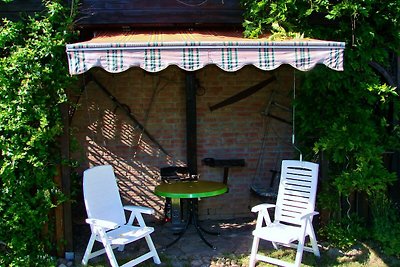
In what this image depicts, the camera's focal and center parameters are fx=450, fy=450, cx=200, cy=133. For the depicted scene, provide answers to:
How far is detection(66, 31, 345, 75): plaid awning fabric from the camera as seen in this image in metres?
5.08

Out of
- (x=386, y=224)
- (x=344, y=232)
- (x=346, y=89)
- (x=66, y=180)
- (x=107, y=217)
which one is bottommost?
(x=344, y=232)

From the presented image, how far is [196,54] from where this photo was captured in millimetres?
5156

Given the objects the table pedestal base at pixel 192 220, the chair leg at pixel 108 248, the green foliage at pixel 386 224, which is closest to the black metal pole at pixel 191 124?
the table pedestal base at pixel 192 220

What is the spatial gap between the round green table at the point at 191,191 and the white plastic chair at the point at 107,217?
1.33 feet

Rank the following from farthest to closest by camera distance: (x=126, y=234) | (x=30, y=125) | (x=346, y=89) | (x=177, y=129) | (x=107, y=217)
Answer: (x=177, y=129) < (x=346, y=89) < (x=107, y=217) < (x=126, y=234) < (x=30, y=125)

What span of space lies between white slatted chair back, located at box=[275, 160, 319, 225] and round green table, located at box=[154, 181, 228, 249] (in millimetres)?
846

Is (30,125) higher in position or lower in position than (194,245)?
higher

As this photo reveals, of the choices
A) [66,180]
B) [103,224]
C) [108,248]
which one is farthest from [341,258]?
[66,180]

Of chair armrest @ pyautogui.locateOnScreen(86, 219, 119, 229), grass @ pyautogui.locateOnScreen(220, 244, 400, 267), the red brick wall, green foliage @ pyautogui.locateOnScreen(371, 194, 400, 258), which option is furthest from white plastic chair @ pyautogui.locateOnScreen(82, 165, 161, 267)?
green foliage @ pyautogui.locateOnScreen(371, 194, 400, 258)

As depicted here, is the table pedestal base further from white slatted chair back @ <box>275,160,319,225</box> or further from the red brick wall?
the red brick wall

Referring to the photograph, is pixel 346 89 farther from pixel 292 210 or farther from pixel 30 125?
pixel 30 125

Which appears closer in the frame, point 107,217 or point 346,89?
point 107,217

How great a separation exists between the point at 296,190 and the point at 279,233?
784 mm

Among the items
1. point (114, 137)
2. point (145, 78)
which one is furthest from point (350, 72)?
point (114, 137)
